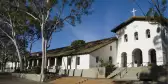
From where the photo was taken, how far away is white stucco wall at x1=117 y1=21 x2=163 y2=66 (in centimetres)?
2892

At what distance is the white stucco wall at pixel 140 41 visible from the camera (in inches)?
1139

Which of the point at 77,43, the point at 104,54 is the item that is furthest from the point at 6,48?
the point at 104,54

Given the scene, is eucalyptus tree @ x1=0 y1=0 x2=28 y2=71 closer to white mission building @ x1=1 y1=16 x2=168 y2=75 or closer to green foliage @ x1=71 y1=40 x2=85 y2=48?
white mission building @ x1=1 y1=16 x2=168 y2=75

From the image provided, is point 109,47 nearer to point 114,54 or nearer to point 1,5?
point 114,54

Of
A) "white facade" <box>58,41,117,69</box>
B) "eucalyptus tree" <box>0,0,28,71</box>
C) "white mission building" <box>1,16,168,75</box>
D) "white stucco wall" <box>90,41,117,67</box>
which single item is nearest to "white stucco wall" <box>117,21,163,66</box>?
"white mission building" <box>1,16,168,75</box>

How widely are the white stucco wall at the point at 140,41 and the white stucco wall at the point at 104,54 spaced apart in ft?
3.02

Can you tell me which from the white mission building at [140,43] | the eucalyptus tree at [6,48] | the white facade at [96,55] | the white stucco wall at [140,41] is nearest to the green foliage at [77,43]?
the white facade at [96,55]

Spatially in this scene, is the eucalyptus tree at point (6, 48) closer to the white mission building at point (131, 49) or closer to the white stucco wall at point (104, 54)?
the white mission building at point (131, 49)

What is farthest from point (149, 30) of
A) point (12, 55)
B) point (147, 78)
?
point (12, 55)

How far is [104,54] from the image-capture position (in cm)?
3497

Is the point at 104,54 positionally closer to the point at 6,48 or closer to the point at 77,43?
the point at 77,43

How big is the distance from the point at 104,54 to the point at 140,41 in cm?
626

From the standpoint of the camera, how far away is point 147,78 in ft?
73.5

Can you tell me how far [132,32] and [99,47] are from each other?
17.8 feet
